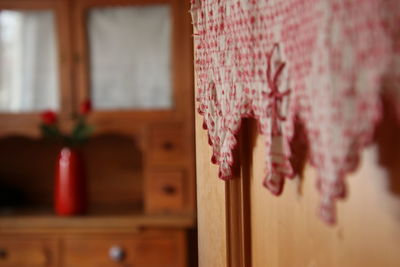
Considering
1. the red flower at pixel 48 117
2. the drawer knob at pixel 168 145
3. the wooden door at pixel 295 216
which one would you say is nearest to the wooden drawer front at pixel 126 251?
the drawer knob at pixel 168 145

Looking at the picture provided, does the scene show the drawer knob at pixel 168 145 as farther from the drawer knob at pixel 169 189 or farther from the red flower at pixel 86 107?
the red flower at pixel 86 107

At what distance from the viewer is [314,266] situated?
77 centimetres

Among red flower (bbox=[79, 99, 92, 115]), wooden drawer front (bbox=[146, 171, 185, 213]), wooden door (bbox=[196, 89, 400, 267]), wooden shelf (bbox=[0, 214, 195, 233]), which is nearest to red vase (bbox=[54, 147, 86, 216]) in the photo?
wooden shelf (bbox=[0, 214, 195, 233])

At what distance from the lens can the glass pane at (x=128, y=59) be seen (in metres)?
2.30

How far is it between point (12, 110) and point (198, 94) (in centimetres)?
148

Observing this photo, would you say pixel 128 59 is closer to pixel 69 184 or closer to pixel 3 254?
pixel 69 184

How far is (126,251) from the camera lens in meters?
2.18

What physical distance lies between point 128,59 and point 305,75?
1.75 metres

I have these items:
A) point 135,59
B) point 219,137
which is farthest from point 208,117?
point 135,59

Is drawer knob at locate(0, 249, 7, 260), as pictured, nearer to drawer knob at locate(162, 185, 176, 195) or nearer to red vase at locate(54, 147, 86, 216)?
red vase at locate(54, 147, 86, 216)

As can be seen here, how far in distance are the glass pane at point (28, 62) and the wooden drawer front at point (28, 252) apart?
0.56m

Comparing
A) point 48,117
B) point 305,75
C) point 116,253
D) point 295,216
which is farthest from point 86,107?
point 305,75

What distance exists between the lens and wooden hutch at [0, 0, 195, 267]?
7.14ft

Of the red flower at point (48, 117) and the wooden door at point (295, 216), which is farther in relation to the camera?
the red flower at point (48, 117)
